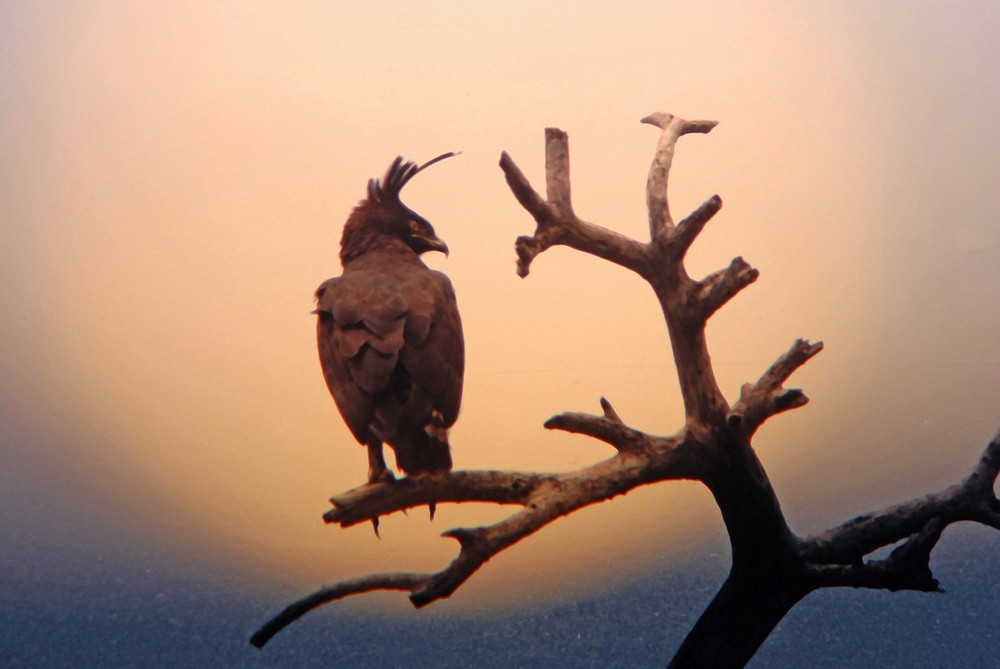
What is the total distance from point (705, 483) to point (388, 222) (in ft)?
4.66

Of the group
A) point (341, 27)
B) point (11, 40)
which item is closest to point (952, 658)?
point (341, 27)

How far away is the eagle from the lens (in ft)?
7.50

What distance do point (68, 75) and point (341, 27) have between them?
3.77ft

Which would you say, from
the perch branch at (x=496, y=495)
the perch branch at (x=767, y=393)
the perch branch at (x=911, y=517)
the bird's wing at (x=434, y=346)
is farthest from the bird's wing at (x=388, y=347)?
the perch branch at (x=911, y=517)

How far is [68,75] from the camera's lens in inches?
136

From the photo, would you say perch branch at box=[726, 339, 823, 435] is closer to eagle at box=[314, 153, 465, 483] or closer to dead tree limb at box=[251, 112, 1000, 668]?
dead tree limb at box=[251, 112, 1000, 668]

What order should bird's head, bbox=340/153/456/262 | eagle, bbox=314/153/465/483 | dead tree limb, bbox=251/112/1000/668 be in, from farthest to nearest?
bird's head, bbox=340/153/456/262, eagle, bbox=314/153/465/483, dead tree limb, bbox=251/112/1000/668

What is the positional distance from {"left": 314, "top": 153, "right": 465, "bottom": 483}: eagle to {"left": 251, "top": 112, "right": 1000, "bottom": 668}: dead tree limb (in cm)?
17

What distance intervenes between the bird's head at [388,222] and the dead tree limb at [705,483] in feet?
2.47

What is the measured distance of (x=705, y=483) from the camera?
232 cm

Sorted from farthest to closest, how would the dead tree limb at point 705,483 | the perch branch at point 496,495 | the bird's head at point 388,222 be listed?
the bird's head at point 388,222 < the dead tree limb at point 705,483 < the perch branch at point 496,495

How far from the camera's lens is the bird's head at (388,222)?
2.95m

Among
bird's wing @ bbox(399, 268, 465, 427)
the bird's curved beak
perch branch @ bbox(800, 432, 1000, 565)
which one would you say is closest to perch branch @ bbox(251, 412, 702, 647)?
bird's wing @ bbox(399, 268, 465, 427)

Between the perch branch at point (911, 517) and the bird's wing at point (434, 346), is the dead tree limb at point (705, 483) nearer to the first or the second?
the perch branch at point (911, 517)
